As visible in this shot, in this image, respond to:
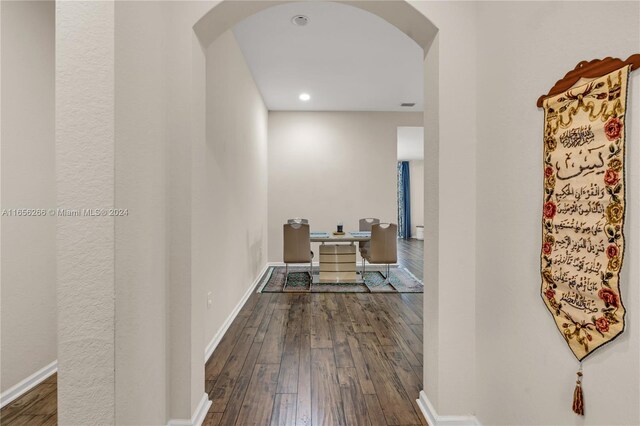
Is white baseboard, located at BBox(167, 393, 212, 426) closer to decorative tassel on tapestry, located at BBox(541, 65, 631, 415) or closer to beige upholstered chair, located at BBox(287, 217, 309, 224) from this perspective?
decorative tassel on tapestry, located at BBox(541, 65, 631, 415)

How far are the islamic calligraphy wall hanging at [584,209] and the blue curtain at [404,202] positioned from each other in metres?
10.6

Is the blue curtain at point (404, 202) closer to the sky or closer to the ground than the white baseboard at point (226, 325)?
closer to the sky

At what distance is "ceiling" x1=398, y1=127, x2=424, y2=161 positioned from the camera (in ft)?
23.1

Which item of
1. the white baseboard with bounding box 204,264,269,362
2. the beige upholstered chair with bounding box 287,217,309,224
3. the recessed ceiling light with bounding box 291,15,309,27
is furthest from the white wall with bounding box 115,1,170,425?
the beige upholstered chair with bounding box 287,217,309,224

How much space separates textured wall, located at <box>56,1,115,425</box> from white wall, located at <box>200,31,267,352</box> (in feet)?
1.77

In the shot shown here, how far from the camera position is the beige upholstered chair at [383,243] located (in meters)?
4.74

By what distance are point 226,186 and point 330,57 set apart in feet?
7.24

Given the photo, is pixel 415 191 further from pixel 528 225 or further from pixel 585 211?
pixel 585 211

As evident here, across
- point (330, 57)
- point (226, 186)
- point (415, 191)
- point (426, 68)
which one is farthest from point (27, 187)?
point (415, 191)

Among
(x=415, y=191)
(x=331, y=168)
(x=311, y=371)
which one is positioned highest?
(x=331, y=168)

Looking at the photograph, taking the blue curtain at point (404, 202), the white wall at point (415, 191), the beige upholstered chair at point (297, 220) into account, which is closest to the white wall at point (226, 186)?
the beige upholstered chair at point (297, 220)

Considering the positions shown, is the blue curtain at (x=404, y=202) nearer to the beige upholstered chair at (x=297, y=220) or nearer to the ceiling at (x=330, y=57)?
the ceiling at (x=330, y=57)

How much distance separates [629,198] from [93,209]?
1.76 meters

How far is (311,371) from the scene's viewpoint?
229 cm
